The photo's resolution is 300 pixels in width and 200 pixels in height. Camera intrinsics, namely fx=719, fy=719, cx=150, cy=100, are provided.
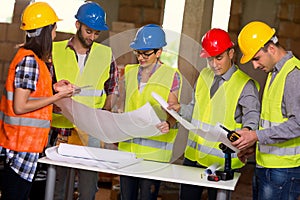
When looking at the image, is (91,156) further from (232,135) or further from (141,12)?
(141,12)

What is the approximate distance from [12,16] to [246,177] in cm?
308

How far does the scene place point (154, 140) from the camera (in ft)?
15.0

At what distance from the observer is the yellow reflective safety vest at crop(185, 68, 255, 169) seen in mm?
4395

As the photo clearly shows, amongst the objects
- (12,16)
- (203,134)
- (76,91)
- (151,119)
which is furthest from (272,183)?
(12,16)

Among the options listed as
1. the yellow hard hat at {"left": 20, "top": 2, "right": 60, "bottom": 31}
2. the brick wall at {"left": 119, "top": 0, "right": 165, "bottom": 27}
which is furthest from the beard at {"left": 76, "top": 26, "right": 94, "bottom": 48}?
the brick wall at {"left": 119, "top": 0, "right": 165, "bottom": 27}

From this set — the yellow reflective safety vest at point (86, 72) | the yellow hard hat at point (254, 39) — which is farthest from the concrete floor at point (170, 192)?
the yellow hard hat at point (254, 39)

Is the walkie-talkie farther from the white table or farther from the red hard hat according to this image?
the red hard hat

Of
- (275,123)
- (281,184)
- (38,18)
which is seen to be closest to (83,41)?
(38,18)

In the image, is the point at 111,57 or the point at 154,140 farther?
the point at 111,57

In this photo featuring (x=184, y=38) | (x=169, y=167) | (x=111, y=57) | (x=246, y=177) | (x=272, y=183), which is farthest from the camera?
(x=246, y=177)

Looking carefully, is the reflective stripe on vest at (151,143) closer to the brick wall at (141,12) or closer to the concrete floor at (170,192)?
the concrete floor at (170,192)

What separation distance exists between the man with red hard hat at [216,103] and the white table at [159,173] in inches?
6.1

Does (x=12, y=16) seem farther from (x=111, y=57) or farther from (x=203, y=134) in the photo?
(x=203, y=134)

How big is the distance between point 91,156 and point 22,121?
18.4 inches
